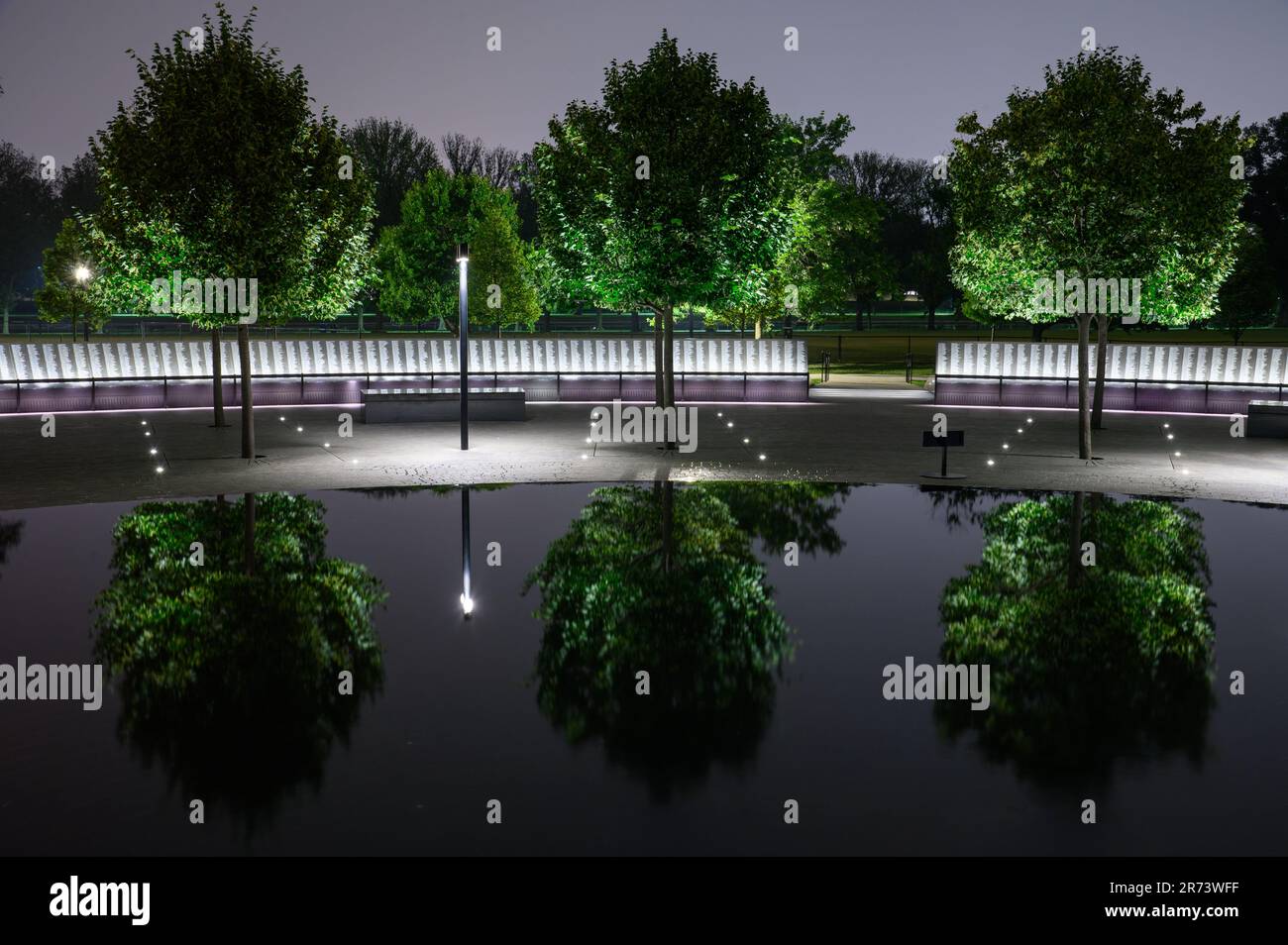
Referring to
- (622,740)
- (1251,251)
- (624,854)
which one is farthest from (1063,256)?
(1251,251)

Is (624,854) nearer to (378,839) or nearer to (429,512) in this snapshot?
(378,839)

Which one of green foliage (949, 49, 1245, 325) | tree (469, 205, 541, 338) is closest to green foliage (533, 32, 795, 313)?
green foliage (949, 49, 1245, 325)

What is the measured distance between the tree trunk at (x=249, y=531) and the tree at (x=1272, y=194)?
6426 cm

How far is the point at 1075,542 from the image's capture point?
1118cm

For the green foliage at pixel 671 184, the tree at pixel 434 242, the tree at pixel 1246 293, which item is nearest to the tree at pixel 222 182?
the green foliage at pixel 671 184

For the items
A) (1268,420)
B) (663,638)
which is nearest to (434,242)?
(1268,420)

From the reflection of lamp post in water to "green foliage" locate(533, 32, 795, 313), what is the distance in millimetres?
5765

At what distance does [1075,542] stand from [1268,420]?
433 inches

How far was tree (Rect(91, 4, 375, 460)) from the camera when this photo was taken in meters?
15.8

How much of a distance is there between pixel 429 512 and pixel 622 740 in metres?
7.28

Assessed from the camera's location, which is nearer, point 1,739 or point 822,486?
point 1,739

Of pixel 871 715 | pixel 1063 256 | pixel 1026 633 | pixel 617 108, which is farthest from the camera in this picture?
pixel 617 108
